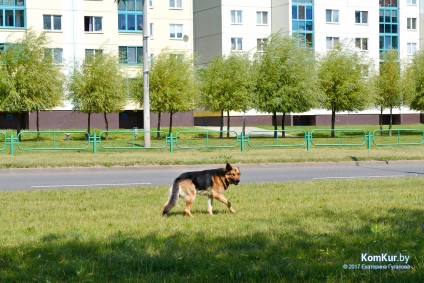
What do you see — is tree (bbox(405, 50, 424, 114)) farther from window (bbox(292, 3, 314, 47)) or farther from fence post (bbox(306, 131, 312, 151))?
fence post (bbox(306, 131, 312, 151))

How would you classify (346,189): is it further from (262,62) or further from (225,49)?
(225,49)

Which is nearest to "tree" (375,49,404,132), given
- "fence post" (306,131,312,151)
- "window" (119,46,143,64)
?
"window" (119,46,143,64)

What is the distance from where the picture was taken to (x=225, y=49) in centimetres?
6438

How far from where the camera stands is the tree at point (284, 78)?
45.1 meters

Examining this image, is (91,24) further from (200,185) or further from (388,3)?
(200,185)

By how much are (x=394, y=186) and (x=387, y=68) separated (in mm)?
41601

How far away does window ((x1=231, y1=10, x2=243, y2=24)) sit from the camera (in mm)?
65062

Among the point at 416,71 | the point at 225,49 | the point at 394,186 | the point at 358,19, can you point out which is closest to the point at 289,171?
the point at 394,186

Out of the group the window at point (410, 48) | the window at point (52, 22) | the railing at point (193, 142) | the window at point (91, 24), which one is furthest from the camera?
the window at point (410, 48)

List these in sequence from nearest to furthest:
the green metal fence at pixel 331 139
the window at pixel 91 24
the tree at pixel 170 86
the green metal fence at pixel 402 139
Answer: the green metal fence at pixel 331 139 → the green metal fence at pixel 402 139 → the tree at pixel 170 86 → the window at pixel 91 24

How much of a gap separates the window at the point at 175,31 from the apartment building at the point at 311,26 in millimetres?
4476

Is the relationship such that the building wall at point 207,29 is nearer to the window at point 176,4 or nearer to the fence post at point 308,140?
the window at point 176,4

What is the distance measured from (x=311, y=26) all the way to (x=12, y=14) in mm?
30381

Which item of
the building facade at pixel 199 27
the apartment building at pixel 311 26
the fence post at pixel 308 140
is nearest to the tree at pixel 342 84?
the building facade at pixel 199 27
